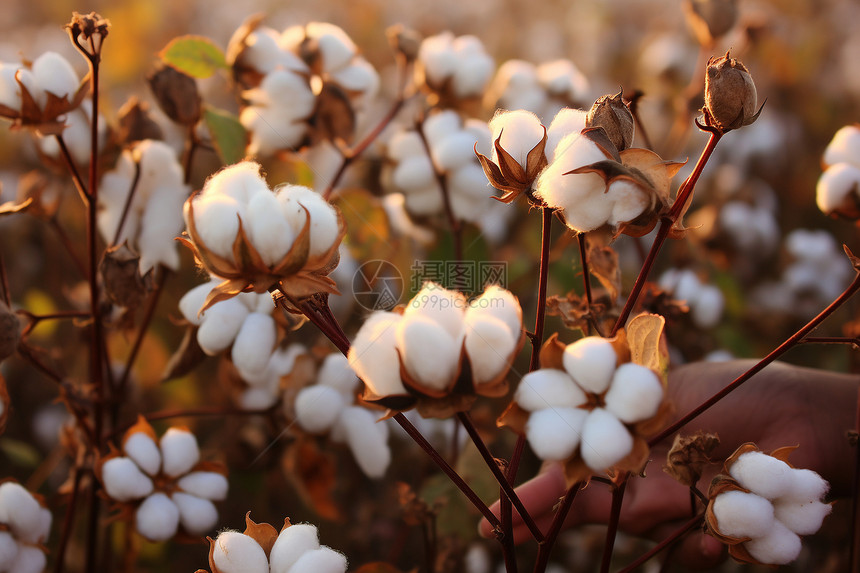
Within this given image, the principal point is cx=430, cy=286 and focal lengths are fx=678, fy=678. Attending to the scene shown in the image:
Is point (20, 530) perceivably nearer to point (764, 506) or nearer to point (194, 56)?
point (194, 56)

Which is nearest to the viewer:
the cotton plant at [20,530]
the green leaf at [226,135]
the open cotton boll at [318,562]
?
the open cotton boll at [318,562]

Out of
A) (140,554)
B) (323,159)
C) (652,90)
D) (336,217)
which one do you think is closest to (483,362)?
(336,217)

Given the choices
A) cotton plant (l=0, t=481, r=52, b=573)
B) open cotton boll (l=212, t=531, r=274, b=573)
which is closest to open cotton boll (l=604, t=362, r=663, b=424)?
open cotton boll (l=212, t=531, r=274, b=573)

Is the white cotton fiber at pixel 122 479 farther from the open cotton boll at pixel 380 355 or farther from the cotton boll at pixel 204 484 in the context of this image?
the open cotton boll at pixel 380 355

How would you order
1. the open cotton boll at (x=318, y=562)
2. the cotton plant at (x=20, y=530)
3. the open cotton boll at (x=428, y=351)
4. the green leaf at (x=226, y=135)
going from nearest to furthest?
1. the open cotton boll at (x=428, y=351)
2. the open cotton boll at (x=318, y=562)
3. the cotton plant at (x=20, y=530)
4. the green leaf at (x=226, y=135)

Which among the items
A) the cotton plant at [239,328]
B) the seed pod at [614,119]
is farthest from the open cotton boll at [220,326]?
the seed pod at [614,119]

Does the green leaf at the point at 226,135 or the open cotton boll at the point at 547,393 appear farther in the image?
the green leaf at the point at 226,135

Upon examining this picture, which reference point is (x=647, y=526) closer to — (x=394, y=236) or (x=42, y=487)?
(x=394, y=236)
